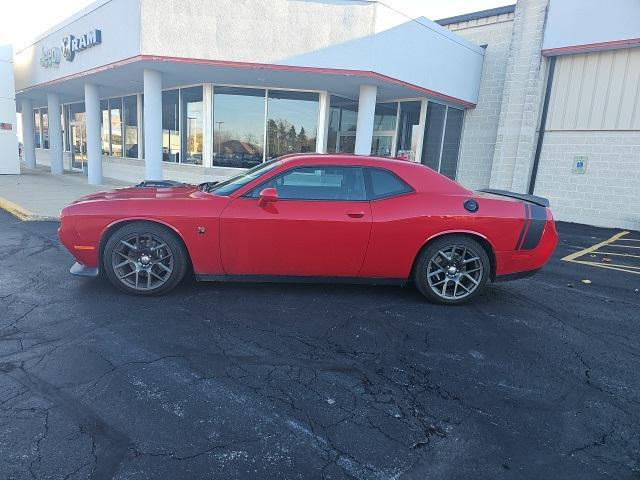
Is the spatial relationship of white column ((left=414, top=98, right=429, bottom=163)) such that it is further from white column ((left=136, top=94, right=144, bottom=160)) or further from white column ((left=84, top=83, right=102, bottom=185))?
white column ((left=84, top=83, right=102, bottom=185))

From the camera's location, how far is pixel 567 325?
4.24 metres

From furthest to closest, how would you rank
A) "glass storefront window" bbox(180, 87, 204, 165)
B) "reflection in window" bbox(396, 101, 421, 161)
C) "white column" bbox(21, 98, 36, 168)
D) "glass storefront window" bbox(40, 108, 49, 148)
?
"glass storefront window" bbox(40, 108, 49, 148) < "white column" bbox(21, 98, 36, 168) < "reflection in window" bbox(396, 101, 421, 161) < "glass storefront window" bbox(180, 87, 204, 165)

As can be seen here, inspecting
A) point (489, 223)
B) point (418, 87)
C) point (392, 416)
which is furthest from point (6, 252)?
point (418, 87)

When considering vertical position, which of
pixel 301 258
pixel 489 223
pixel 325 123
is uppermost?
pixel 325 123

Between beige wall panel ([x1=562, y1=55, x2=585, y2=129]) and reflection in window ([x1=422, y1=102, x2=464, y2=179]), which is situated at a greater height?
beige wall panel ([x1=562, y1=55, x2=585, y2=129])

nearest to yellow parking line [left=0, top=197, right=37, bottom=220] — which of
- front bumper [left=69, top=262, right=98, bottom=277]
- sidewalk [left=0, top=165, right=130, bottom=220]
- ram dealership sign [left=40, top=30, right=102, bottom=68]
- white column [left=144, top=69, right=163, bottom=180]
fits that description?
sidewalk [left=0, top=165, right=130, bottom=220]

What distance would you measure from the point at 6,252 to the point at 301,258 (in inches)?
174

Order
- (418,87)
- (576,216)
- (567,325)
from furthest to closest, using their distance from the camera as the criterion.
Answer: (576,216)
(418,87)
(567,325)

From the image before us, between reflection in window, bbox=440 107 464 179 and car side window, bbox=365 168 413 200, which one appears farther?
reflection in window, bbox=440 107 464 179

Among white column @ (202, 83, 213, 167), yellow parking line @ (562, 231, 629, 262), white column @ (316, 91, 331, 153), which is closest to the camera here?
yellow parking line @ (562, 231, 629, 262)

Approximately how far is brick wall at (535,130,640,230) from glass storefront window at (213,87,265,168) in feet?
27.8

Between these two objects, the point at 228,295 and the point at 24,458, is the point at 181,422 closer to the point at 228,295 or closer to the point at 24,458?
the point at 24,458

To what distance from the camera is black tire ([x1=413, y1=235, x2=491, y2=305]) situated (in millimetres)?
4484

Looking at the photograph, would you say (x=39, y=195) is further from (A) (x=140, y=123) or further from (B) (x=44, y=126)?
(B) (x=44, y=126)
